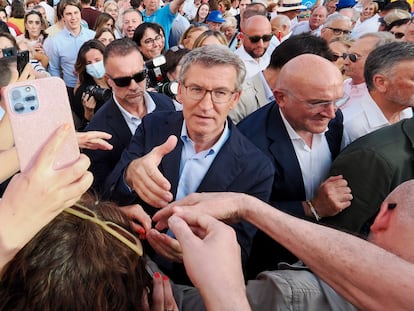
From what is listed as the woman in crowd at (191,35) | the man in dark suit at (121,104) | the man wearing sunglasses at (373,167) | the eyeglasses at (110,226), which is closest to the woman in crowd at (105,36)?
the woman in crowd at (191,35)

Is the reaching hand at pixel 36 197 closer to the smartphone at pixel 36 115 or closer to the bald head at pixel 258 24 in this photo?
the smartphone at pixel 36 115

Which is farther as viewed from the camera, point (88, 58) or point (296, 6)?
point (296, 6)

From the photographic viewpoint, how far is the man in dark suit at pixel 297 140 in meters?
1.87

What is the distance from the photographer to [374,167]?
1.63 metres

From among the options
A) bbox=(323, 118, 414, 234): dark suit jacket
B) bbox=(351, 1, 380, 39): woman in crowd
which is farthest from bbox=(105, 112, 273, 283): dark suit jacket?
bbox=(351, 1, 380, 39): woman in crowd

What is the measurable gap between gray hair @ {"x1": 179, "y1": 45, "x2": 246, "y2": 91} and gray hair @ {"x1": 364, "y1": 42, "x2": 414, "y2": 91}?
94 cm

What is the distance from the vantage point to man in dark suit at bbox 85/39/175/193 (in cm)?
211

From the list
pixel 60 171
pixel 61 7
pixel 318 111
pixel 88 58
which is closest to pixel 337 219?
pixel 318 111

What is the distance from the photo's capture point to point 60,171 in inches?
28.5

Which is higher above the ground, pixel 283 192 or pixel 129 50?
pixel 129 50

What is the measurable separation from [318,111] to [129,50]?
120cm

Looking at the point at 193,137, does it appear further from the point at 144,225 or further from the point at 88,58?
the point at 88,58

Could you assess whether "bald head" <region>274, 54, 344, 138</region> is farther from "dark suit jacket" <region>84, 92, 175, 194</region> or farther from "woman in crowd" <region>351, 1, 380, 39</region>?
"woman in crowd" <region>351, 1, 380, 39</region>

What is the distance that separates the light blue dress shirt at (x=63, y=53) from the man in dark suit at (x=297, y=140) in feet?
9.91
